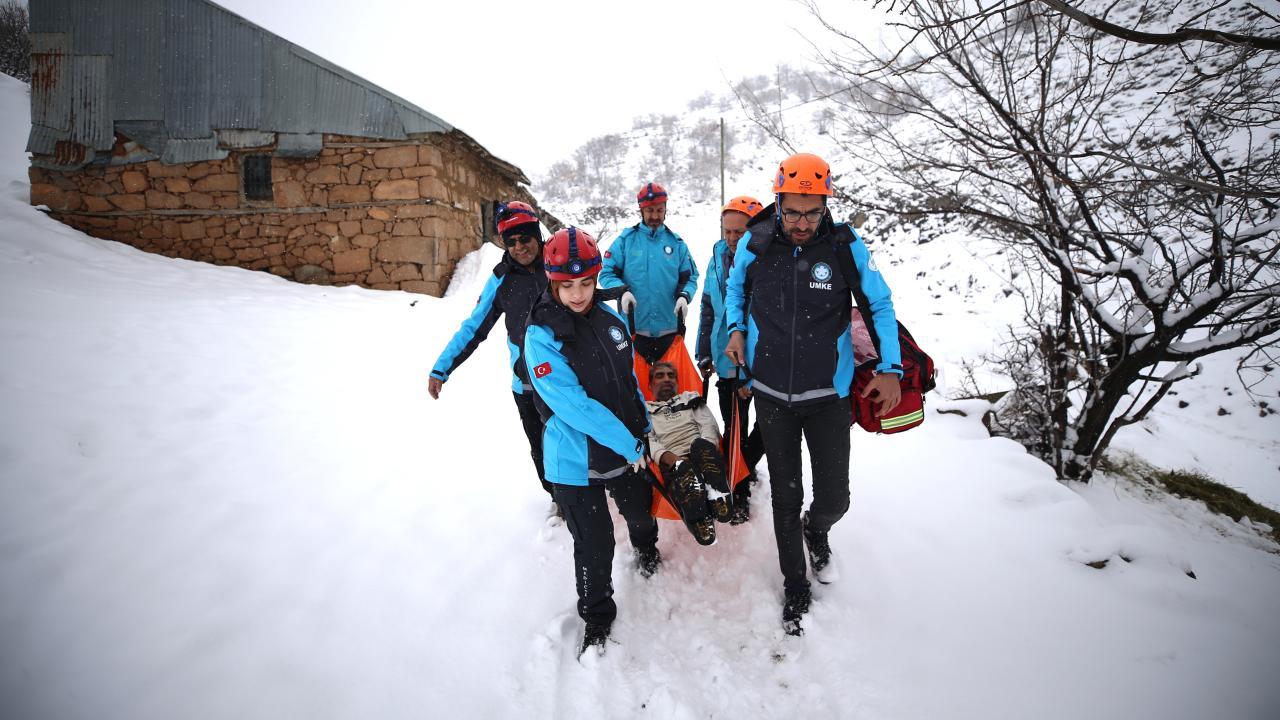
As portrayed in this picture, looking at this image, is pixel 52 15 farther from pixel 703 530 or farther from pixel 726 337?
pixel 703 530

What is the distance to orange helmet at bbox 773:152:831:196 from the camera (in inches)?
85.7

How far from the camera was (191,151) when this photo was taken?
26.4 feet

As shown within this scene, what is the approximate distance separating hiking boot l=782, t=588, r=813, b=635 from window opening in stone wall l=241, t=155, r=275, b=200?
9929mm

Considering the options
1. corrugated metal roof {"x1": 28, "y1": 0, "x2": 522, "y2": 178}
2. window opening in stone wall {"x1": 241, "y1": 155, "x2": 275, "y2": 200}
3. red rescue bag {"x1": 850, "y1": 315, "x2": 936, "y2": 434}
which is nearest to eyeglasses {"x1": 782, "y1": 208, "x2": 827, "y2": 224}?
red rescue bag {"x1": 850, "y1": 315, "x2": 936, "y2": 434}

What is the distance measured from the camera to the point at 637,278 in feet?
11.8

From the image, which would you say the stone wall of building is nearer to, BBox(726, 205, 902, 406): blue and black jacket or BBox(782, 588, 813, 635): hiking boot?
BBox(726, 205, 902, 406): blue and black jacket

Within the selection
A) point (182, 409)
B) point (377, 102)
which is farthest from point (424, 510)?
point (377, 102)

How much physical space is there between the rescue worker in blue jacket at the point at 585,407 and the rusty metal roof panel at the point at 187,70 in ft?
31.6

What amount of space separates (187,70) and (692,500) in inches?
433

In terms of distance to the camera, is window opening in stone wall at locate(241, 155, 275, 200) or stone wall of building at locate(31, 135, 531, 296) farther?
window opening in stone wall at locate(241, 155, 275, 200)

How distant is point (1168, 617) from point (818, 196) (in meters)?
2.47

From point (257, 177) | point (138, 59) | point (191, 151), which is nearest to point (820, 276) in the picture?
point (257, 177)

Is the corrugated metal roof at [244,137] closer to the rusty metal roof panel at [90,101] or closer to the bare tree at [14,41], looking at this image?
the rusty metal roof panel at [90,101]

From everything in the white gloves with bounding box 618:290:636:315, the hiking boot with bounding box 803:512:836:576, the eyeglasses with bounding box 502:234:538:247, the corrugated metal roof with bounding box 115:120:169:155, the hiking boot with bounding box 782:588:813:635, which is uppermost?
the corrugated metal roof with bounding box 115:120:169:155
